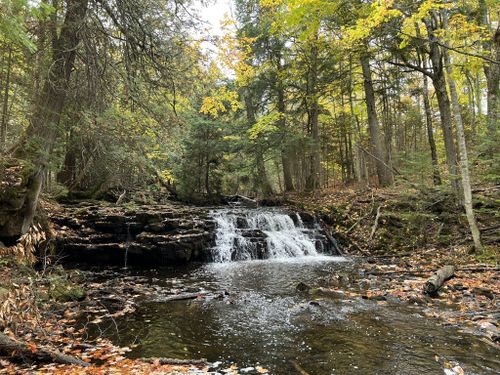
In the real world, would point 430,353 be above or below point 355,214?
below

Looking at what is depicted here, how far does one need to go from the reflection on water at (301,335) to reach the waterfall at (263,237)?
4.92 meters

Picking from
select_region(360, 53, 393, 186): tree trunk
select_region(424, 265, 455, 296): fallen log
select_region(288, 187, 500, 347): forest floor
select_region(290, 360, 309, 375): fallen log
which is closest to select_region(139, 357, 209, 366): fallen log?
select_region(290, 360, 309, 375): fallen log

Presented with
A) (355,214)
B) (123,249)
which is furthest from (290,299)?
(355,214)

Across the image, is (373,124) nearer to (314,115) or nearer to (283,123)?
(314,115)

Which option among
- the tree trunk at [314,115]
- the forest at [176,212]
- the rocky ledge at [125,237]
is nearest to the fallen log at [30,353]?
the forest at [176,212]

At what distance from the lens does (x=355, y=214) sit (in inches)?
562

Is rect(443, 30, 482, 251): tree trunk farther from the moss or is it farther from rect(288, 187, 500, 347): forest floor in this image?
rect(288, 187, 500, 347): forest floor

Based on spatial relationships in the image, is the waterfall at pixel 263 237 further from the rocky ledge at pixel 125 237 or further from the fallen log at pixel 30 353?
the fallen log at pixel 30 353

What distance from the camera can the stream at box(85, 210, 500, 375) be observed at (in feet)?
14.2

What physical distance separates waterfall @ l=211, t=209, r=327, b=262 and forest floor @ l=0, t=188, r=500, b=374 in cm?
110

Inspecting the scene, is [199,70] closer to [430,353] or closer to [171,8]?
[171,8]

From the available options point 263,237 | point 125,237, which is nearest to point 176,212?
point 125,237

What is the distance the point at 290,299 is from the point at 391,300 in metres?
1.99

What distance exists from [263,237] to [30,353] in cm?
997
